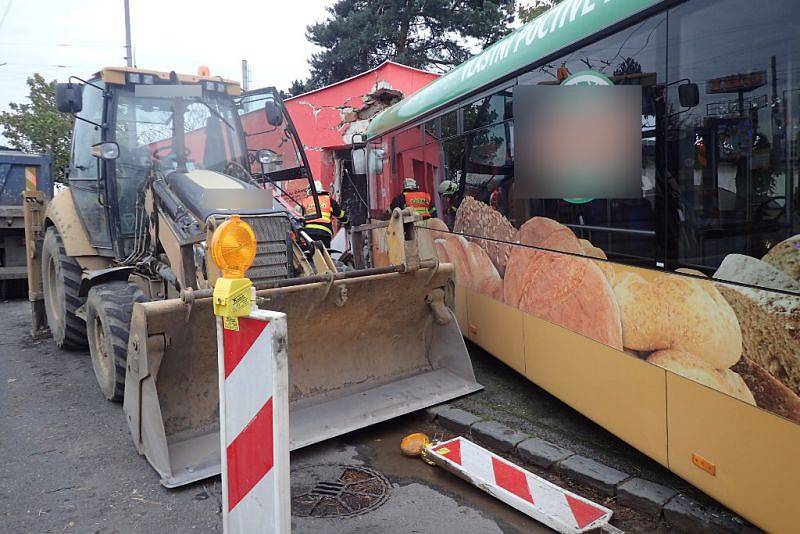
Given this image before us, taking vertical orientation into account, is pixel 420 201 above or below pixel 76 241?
above

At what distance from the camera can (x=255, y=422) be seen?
88.4 inches

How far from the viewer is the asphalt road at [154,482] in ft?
11.2

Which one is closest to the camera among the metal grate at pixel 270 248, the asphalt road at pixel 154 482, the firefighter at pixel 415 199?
the asphalt road at pixel 154 482

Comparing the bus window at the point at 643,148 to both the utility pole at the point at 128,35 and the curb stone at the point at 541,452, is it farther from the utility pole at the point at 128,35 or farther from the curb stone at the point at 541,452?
the utility pole at the point at 128,35

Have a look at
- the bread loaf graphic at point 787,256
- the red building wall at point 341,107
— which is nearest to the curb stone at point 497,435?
the bread loaf graphic at point 787,256

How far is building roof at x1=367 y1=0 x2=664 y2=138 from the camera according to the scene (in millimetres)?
3543

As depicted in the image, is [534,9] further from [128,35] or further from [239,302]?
[239,302]

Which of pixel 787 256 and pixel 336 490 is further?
pixel 336 490

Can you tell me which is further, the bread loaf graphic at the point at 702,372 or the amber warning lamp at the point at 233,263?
the bread loaf graphic at the point at 702,372

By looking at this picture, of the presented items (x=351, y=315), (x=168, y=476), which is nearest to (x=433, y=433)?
(x=351, y=315)

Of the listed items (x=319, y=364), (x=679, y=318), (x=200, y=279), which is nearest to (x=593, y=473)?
(x=679, y=318)

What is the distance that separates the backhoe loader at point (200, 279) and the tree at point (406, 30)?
1857cm

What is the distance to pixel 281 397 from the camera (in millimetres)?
2152

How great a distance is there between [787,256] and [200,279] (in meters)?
3.72
